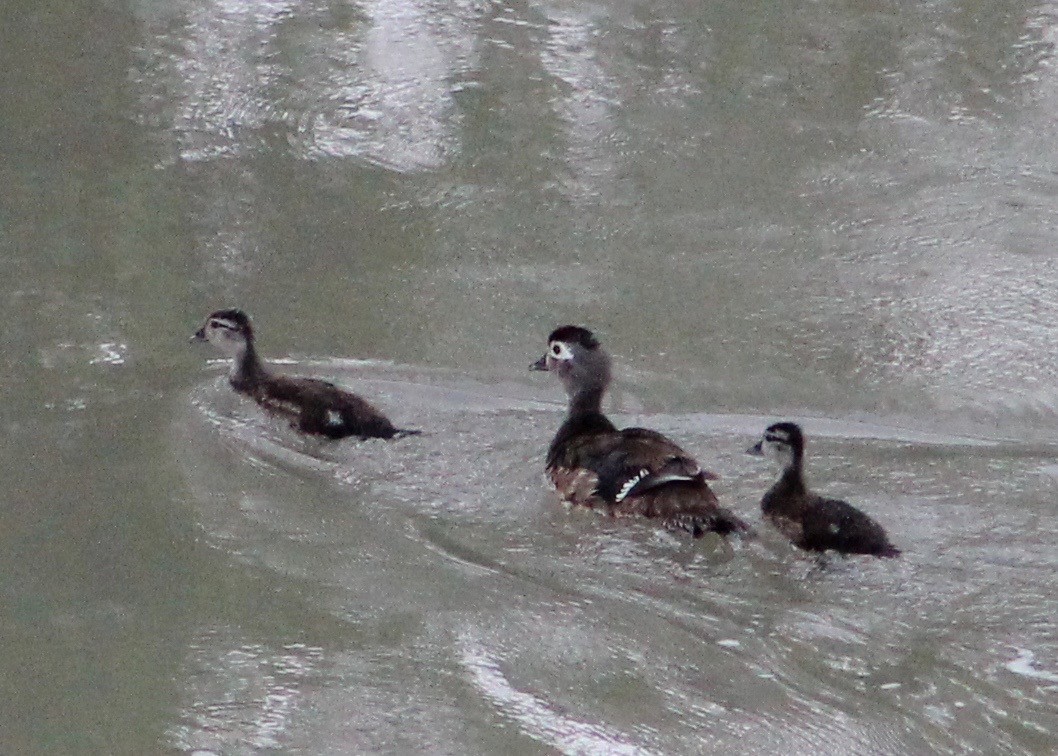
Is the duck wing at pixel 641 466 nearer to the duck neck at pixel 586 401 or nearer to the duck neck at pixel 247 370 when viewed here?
the duck neck at pixel 586 401

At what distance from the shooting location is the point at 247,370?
563cm

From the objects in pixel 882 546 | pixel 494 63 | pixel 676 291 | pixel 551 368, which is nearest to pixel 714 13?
pixel 494 63

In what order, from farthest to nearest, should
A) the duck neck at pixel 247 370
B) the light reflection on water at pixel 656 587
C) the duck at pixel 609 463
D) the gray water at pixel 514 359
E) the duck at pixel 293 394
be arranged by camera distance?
the duck neck at pixel 247 370 < the duck at pixel 293 394 < the duck at pixel 609 463 < the gray water at pixel 514 359 < the light reflection on water at pixel 656 587

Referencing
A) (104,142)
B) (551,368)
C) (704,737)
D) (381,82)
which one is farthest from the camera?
(381,82)

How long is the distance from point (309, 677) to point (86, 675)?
564 mm

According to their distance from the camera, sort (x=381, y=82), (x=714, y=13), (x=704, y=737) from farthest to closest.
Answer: (x=714, y=13) < (x=381, y=82) < (x=704, y=737)

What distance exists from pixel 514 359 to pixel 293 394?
908mm

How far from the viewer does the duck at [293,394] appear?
536cm

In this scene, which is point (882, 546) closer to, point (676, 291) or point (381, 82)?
point (676, 291)

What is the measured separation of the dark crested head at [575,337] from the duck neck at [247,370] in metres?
1.02

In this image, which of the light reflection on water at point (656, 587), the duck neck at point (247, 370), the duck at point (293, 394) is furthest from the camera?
the duck neck at point (247, 370)

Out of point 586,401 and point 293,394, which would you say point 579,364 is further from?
point 293,394

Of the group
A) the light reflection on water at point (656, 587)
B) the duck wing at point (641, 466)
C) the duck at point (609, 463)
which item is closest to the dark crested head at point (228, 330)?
the light reflection on water at point (656, 587)

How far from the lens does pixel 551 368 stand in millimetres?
5523
